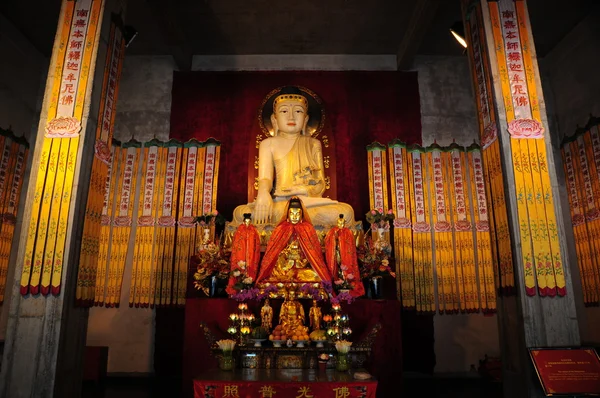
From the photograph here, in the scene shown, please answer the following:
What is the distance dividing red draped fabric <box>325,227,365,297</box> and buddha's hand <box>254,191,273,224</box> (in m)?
0.97

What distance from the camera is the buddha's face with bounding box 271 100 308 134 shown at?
697 centimetres

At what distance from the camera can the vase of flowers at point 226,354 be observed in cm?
394

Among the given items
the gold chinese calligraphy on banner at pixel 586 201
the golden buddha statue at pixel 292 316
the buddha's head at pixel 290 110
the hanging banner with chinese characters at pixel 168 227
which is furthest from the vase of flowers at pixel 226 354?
the gold chinese calligraphy on banner at pixel 586 201

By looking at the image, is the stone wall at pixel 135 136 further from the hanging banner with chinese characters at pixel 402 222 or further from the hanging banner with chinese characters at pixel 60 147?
the hanging banner with chinese characters at pixel 402 222

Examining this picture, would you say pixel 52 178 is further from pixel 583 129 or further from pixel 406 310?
pixel 583 129

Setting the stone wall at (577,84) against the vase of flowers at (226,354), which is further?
the stone wall at (577,84)

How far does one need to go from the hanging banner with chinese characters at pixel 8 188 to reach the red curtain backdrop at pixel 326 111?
2131 millimetres

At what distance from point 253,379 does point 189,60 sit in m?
5.63

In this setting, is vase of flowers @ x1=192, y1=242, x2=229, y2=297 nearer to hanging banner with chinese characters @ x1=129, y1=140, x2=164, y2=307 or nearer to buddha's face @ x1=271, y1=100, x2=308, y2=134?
hanging banner with chinese characters @ x1=129, y1=140, x2=164, y2=307

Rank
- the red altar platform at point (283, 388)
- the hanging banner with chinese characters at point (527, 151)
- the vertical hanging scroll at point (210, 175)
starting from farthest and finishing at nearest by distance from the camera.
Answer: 1. the vertical hanging scroll at point (210, 175)
2. the hanging banner with chinese characters at point (527, 151)
3. the red altar platform at point (283, 388)

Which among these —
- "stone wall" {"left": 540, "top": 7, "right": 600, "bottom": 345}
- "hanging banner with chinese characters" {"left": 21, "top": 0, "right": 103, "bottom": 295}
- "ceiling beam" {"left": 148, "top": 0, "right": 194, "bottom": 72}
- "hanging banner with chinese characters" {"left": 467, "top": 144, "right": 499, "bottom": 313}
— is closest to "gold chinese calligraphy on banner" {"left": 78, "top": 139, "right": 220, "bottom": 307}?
"ceiling beam" {"left": 148, "top": 0, "right": 194, "bottom": 72}

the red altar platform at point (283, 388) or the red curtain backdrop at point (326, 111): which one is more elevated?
the red curtain backdrop at point (326, 111)

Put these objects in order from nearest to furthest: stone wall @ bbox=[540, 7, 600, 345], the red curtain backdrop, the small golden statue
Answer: the small golden statue < stone wall @ bbox=[540, 7, 600, 345] < the red curtain backdrop

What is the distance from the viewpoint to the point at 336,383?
3.46 metres
